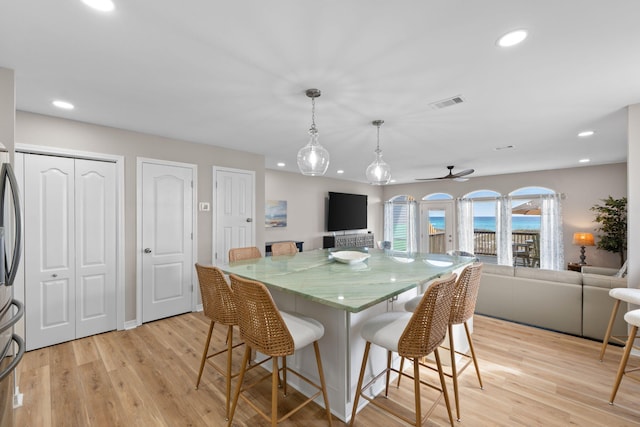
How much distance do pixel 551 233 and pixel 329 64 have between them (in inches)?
278

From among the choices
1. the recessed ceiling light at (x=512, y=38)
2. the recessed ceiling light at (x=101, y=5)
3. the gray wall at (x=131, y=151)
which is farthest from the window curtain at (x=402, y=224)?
the recessed ceiling light at (x=101, y=5)

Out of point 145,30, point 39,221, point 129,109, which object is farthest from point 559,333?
point 39,221

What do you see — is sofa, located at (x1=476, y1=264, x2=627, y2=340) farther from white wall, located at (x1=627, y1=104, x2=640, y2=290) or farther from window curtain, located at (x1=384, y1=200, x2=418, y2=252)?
window curtain, located at (x1=384, y1=200, x2=418, y2=252)

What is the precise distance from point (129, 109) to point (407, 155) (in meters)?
3.98

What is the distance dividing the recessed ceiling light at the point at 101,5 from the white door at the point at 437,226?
8.08 meters

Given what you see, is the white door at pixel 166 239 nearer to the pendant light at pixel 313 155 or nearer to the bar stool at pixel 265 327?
the pendant light at pixel 313 155

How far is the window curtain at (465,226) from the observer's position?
24.8 feet

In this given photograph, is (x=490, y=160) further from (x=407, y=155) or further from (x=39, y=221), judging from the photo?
(x=39, y=221)

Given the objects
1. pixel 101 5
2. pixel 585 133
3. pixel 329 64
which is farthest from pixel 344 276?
pixel 585 133

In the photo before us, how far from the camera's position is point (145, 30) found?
161 cm

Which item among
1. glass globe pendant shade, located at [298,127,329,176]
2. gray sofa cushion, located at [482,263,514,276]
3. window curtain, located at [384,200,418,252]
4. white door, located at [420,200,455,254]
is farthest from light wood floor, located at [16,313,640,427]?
window curtain, located at [384,200,418,252]

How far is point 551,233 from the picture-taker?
6410 mm

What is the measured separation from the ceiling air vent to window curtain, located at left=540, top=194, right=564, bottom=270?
18.2 feet

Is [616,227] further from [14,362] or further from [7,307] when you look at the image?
[7,307]
